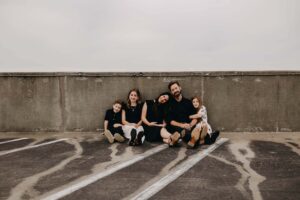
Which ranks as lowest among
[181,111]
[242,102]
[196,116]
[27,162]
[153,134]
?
[27,162]

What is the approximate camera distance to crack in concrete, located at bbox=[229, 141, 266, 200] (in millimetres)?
4125

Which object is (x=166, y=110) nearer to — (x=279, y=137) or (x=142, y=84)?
(x=142, y=84)

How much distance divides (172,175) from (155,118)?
11.0 ft

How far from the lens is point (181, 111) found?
7973 millimetres

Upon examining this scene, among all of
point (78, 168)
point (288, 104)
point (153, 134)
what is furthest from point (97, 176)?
point (288, 104)

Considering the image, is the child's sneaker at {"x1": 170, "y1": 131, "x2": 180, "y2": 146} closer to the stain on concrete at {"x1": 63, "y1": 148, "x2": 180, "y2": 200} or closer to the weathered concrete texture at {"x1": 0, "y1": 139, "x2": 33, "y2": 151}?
the stain on concrete at {"x1": 63, "y1": 148, "x2": 180, "y2": 200}

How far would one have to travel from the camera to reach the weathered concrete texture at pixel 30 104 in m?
9.20

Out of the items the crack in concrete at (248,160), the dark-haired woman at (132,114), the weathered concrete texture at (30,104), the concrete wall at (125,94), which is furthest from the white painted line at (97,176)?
the weathered concrete texture at (30,104)

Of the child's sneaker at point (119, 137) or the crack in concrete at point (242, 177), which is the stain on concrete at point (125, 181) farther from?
the child's sneaker at point (119, 137)

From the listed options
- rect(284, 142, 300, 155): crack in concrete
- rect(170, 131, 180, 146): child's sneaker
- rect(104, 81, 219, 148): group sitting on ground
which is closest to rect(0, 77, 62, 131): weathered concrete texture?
rect(104, 81, 219, 148): group sitting on ground

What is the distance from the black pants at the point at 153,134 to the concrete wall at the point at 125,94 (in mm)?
1287

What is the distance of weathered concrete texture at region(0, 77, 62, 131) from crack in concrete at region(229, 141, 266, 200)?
473 centimetres

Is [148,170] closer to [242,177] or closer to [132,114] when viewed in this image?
[242,177]

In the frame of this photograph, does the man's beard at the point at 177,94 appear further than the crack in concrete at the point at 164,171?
Yes
